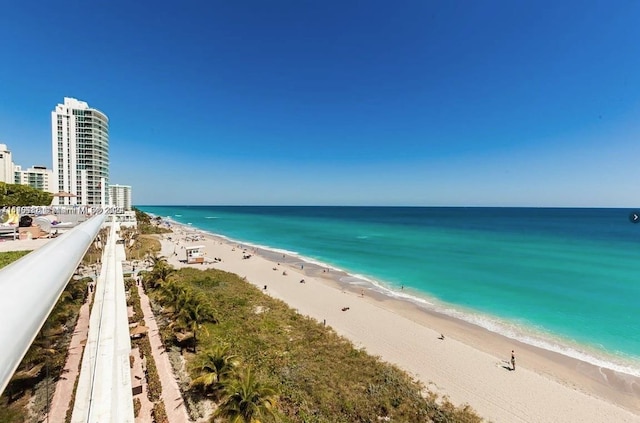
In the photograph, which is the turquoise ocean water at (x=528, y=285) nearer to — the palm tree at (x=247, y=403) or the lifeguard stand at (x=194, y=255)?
the lifeguard stand at (x=194, y=255)

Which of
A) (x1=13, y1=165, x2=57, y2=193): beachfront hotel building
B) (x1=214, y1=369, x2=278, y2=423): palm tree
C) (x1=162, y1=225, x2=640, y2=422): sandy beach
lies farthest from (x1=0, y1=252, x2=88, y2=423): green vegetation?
(x1=13, y1=165, x2=57, y2=193): beachfront hotel building

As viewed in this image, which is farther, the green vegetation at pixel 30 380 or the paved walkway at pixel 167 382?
the paved walkway at pixel 167 382

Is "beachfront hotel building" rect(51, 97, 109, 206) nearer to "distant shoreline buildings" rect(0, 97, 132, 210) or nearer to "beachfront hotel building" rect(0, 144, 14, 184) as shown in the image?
"distant shoreline buildings" rect(0, 97, 132, 210)

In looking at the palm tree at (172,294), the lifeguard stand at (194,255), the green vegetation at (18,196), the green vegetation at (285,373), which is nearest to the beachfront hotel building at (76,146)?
the green vegetation at (18,196)

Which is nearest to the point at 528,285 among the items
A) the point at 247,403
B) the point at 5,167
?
the point at 247,403

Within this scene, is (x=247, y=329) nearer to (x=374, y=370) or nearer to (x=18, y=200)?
(x=374, y=370)

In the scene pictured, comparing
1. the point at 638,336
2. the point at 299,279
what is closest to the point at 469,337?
the point at 638,336

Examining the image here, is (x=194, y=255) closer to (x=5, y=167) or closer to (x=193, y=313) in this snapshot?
(x=193, y=313)
